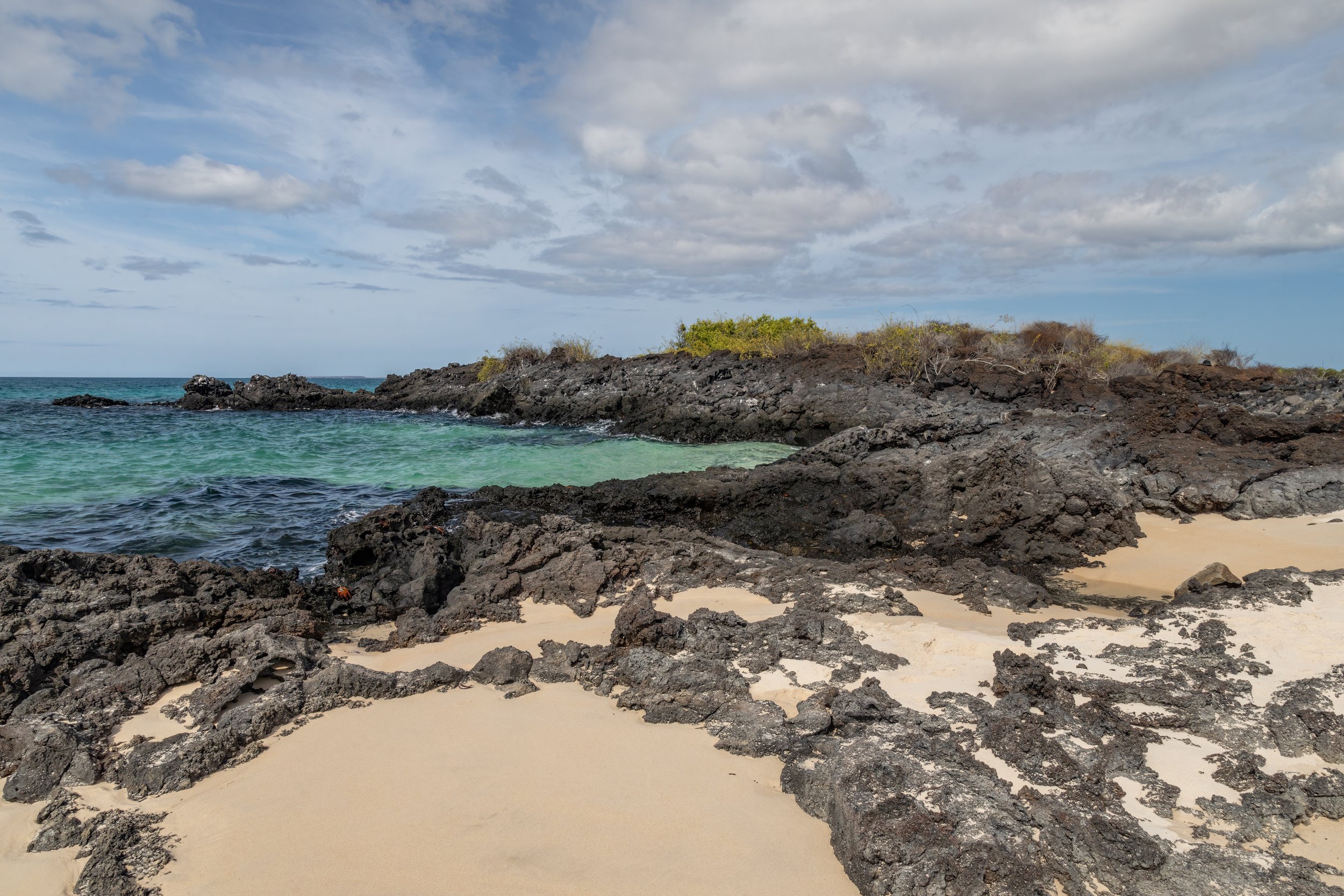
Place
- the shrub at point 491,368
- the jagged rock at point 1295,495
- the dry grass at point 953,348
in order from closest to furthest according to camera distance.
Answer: the jagged rock at point 1295,495 → the dry grass at point 953,348 → the shrub at point 491,368

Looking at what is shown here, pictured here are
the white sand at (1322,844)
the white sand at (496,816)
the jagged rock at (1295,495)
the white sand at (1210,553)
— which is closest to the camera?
the white sand at (1322,844)

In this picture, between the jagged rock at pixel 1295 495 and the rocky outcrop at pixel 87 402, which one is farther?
the rocky outcrop at pixel 87 402

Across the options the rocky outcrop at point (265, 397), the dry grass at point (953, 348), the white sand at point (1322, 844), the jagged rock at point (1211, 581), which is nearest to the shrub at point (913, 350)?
the dry grass at point (953, 348)

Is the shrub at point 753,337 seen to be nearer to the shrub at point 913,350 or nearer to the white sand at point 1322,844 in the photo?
the shrub at point 913,350

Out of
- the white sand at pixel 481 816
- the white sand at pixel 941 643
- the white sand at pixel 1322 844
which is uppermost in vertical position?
the white sand at pixel 941 643

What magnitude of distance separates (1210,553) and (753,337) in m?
19.6

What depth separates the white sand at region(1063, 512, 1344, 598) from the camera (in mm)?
7246

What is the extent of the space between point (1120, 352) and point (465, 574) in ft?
79.7

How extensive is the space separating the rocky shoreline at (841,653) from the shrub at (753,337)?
1416 cm

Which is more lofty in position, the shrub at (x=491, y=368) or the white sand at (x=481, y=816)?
the shrub at (x=491, y=368)

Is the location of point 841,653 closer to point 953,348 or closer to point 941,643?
point 941,643

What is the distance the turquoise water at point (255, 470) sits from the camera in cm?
924

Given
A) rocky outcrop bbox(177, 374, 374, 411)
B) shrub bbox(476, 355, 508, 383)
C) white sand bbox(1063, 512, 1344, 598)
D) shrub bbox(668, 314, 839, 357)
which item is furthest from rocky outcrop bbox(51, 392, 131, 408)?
white sand bbox(1063, 512, 1344, 598)

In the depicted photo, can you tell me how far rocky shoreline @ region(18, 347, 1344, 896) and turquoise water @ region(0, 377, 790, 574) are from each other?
215 cm
